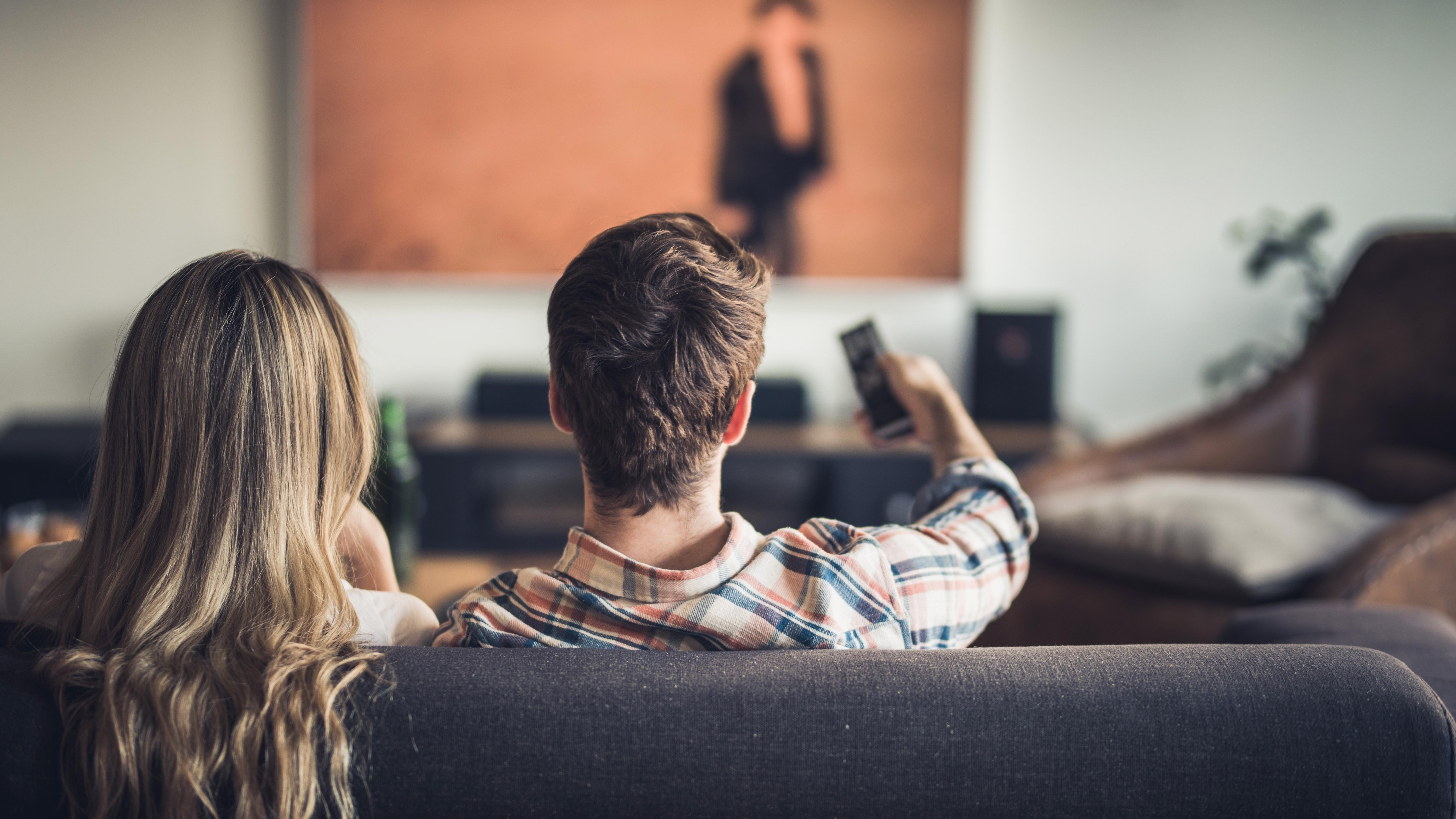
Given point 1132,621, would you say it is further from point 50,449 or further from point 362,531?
point 50,449

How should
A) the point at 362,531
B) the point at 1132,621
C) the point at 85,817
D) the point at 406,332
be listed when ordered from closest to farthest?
the point at 85,817
the point at 362,531
the point at 1132,621
the point at 406,332

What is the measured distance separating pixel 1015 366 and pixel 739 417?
245 cm

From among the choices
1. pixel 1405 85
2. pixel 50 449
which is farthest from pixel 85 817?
pixel 1405 85

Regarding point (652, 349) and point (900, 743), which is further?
point (652, 349)

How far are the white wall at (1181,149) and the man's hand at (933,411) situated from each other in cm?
230

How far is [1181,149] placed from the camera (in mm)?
3242

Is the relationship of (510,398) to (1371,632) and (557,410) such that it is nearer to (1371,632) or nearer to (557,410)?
(557,410)

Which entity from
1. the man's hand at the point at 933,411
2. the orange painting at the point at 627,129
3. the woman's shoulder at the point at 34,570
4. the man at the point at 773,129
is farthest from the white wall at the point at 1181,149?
the woman's shoulder at the point at 34,570

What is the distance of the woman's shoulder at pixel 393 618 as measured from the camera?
0.81 metres

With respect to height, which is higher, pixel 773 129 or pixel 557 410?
pixel 773 129

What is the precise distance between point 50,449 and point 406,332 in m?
1.11

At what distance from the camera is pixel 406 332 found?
133 inches

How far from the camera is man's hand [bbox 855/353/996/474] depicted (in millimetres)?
1048

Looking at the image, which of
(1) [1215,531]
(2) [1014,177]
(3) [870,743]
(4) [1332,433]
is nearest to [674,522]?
(3) [870,743]
